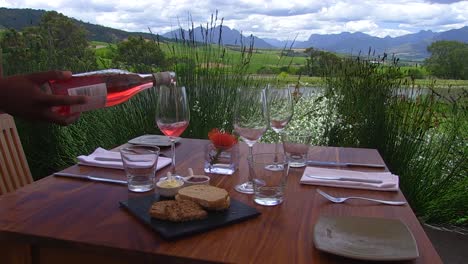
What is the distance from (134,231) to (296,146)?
0.79 metres

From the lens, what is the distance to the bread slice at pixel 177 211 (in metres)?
1.08

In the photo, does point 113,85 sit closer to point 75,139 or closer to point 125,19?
point 75,139

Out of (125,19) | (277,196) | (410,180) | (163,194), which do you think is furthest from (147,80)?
(125,19)

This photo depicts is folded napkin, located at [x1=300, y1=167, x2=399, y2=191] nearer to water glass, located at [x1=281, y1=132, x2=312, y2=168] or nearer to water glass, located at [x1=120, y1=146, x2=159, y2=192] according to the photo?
water glass, located at [x1=281, y1=132, x2=312, y2=168]

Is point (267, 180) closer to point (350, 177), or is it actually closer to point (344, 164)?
point (350, 177)

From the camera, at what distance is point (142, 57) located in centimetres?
395

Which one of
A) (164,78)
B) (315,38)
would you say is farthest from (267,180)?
(315,38)

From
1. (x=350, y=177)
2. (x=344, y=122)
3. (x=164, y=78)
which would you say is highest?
(x=164, y=78)

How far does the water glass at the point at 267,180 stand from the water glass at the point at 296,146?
415 mm

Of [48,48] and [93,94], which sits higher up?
[93,94]

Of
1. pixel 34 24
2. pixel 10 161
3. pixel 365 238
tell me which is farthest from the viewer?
pixel 34 24

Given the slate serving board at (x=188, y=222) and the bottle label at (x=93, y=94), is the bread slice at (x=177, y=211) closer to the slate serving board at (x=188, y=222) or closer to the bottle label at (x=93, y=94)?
the slate serving board at (x=188, y=222)

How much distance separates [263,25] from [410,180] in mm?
2411

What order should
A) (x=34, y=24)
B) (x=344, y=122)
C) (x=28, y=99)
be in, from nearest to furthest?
1. (x=28, y=99)
2. (x=344, y=122)
3. (x=34, y=24)
